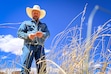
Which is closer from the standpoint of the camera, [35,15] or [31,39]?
[31,39]

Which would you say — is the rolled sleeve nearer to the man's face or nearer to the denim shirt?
the denim shirt

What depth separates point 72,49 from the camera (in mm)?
1880

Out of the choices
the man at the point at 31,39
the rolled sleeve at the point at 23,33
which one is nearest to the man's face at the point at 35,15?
the man at the point at 31,39

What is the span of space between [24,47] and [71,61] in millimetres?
2468

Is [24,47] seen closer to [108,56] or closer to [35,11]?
[35,11]

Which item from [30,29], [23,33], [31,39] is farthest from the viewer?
[30,29]

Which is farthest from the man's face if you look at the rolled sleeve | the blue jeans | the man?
the blue jeans

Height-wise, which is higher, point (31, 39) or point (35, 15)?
point (35, 15)

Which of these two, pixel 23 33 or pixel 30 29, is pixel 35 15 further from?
pixel 23 33

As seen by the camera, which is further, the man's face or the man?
the man's face

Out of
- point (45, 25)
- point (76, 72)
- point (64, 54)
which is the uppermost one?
point (45, 25)

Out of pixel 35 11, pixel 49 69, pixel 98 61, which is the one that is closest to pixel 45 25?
pixel 35 11

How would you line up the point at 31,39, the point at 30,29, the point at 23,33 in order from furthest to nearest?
the point at 30,29 < the point at 23,33 < the point at 31,39

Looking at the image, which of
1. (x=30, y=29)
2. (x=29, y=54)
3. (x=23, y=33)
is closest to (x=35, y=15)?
(x=30, y=29)
